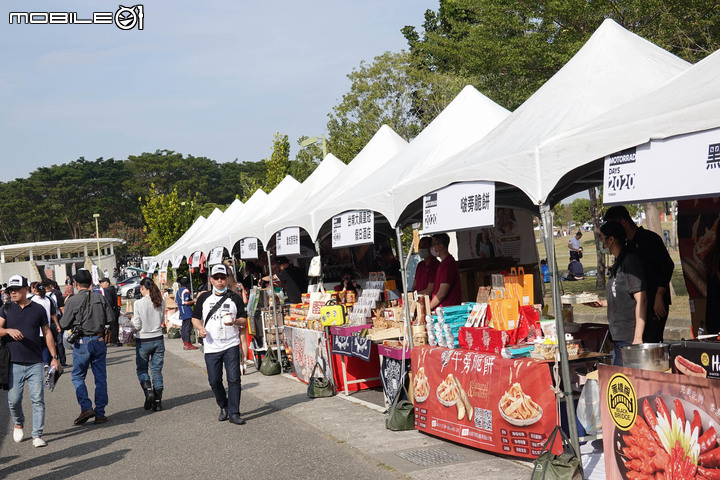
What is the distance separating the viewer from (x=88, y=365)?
1053 centimetres

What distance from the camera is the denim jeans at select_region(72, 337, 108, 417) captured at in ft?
33.9

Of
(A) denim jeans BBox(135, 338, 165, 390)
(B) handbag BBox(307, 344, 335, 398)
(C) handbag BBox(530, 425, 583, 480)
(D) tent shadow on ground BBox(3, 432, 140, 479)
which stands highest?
Answer: (A) denim jeans BBox(135, 338, 165, 390)

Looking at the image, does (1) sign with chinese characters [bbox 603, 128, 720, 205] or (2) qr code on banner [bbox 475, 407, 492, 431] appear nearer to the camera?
(1) sign with chinese characters [bbox 603, 128, 720, 205]

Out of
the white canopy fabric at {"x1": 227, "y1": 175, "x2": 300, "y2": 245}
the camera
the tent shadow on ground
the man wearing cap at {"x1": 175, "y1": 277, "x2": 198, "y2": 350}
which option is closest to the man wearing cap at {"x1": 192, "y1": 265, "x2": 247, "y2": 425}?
the tent shadow on ground

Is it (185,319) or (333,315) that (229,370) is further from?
(185,319)

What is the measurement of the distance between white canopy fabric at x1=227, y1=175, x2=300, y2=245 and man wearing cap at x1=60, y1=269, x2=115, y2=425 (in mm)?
4639

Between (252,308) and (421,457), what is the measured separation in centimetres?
867

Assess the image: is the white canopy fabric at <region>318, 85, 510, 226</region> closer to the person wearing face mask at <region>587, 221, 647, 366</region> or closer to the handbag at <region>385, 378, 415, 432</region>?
the handbag at <region>385, 378, 415, 432</region>

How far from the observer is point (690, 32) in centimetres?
1712

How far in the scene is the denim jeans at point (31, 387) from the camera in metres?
9.18

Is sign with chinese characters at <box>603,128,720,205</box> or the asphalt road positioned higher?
sign with chinese characters at <box>603,128,720,205</box>

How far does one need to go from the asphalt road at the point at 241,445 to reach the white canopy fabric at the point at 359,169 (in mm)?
2769

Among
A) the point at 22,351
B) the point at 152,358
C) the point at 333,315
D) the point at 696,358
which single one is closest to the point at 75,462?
the point at 22,351

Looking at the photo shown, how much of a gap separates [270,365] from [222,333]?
463 centimetres
